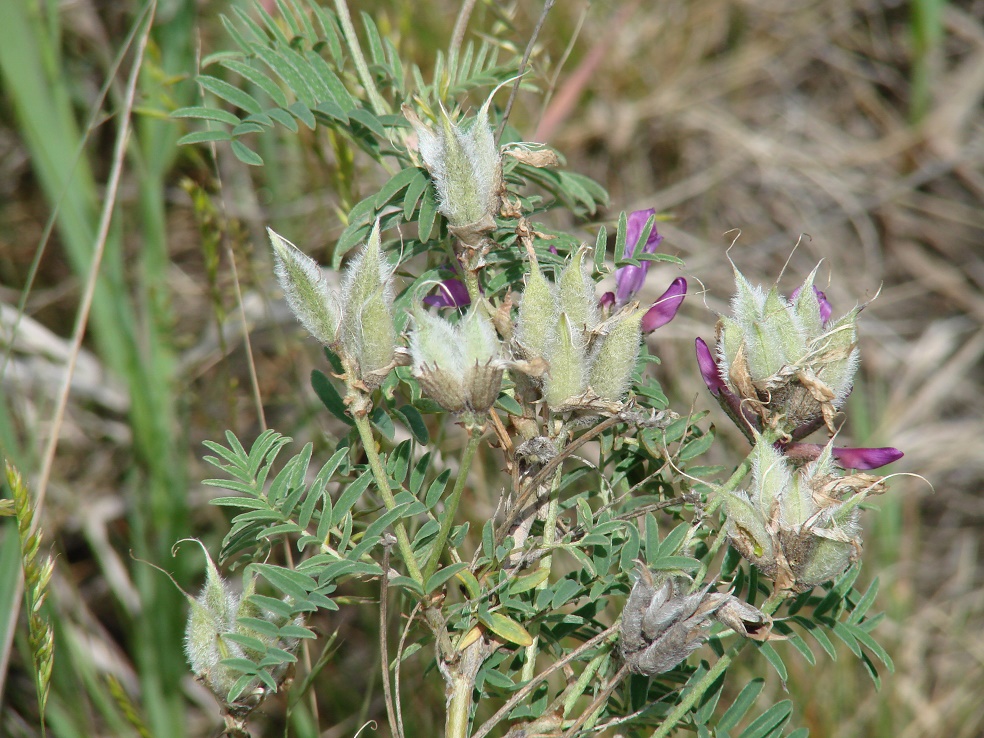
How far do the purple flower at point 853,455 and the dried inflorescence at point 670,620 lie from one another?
157 millimetres

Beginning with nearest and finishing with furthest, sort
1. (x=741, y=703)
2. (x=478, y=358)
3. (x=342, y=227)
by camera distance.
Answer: (x=478, y=358) → (x=741, y=703) → (x=342, y=227)

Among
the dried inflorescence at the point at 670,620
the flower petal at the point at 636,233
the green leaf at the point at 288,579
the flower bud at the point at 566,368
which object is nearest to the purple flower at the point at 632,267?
the flower petal at the point at 636,233

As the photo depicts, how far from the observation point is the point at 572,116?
2.64 meters

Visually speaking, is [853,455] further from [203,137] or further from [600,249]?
[203,137]

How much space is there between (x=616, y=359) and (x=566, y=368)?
2.1 inches

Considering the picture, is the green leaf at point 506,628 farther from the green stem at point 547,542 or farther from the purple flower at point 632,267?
the purple flower at point 632,267

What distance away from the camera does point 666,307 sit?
953 millimetres

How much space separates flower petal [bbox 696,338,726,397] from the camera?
88 cm

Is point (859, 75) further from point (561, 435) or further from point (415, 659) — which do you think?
point (561, 435)

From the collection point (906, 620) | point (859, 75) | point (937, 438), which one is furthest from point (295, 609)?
point (859, 75)

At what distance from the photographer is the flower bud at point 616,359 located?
78 centimetres

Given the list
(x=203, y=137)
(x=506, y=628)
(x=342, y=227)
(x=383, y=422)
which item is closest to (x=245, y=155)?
(x=203, y=137)

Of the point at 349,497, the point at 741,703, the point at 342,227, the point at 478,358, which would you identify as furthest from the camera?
the point at 342,227

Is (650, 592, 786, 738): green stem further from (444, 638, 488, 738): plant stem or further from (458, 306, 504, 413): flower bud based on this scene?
(458, 306, 504, 413): flower bud
